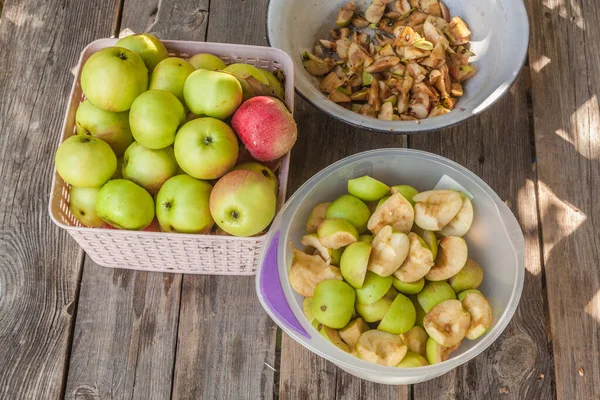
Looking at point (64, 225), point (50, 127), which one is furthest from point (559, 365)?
point (50, 127)

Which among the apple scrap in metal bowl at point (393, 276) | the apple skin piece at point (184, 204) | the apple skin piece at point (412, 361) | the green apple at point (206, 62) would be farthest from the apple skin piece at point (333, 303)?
the green apple at point (206, 62)

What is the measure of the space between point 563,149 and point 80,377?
3.72 ft

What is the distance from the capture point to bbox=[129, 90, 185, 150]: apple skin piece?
0.89m

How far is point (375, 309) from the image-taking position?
981 millimetres

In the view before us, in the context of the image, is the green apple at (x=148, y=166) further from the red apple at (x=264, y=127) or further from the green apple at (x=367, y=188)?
the green apple at (x=367, y=188)

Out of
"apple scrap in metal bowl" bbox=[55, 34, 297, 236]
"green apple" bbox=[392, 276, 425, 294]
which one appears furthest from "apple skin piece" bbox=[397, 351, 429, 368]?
"apple scrap in metal bowl" bbox=[55, 34, 297, 236]

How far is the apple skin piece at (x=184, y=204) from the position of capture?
2.97ft

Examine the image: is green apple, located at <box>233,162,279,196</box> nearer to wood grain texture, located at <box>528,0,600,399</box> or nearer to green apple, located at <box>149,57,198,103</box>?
green apple, located at <box>149,57,198,103</box>

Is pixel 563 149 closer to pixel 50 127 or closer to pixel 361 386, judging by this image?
pixel 361 386

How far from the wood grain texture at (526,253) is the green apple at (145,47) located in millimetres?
587

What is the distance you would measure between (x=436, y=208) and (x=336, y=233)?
19cm

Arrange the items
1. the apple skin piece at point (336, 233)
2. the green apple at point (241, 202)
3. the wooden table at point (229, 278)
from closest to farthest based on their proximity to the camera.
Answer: the green apple at point (241, 202)
the apple skin piece at point (336, 233)
the wooden table at point (229, 278)

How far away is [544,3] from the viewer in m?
1.47

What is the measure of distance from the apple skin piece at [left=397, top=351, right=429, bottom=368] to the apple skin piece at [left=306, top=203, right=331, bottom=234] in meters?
0.28
